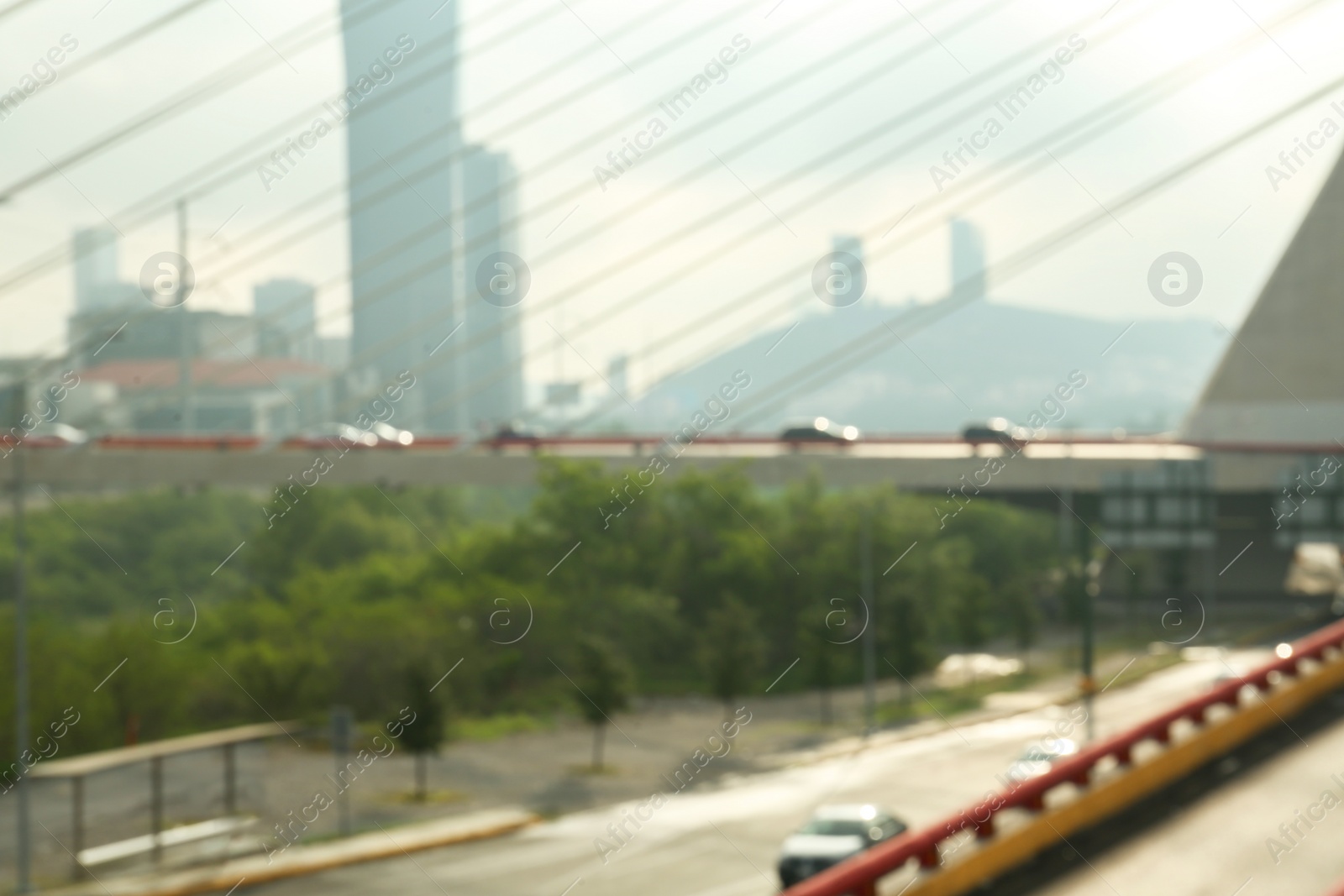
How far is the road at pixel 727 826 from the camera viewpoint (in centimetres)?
1047

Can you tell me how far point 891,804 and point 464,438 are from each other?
10.4 meters

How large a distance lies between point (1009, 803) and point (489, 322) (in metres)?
28.6

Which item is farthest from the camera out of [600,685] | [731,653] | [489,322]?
[489,322]

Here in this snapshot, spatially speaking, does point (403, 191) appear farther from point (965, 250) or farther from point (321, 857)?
point (965, 250)

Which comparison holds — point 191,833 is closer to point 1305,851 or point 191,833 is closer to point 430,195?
point 1305,851

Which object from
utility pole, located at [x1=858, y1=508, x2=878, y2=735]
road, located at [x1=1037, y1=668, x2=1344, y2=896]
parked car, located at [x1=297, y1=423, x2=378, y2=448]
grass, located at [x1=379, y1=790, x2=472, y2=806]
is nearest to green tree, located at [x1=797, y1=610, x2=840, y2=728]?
utility pole, located at [x1=858, y1=508, x2=878, y2=735]

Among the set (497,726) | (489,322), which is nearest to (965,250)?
(489,322)

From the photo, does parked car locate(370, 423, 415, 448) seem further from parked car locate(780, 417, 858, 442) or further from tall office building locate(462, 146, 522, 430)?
parked car locate(780, 417, 858, 442)

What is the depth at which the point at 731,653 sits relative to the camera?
1961 centimetres

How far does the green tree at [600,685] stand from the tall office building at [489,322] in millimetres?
3683

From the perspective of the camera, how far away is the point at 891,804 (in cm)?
1366

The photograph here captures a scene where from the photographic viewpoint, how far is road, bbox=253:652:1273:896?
1047cm

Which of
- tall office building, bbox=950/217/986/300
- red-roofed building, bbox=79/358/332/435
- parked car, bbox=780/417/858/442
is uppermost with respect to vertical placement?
tall office building, bbox=950/217/986/300

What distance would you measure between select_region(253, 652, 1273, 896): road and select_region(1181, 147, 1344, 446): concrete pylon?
18.4 feet
